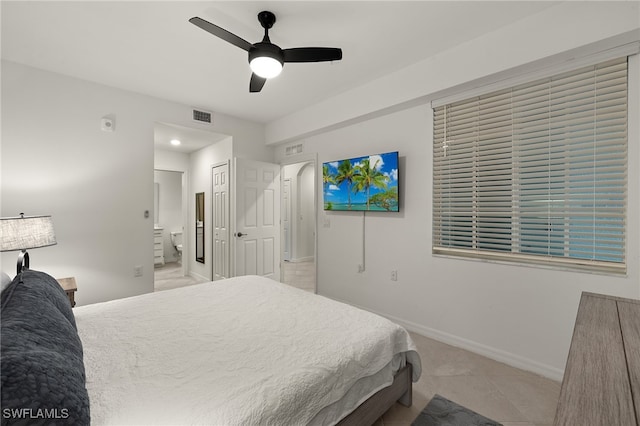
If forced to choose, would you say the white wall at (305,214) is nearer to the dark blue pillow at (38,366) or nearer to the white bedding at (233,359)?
the white bedding at (233,359)

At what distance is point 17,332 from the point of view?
0.92m

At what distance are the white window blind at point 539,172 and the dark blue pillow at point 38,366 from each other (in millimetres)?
2869

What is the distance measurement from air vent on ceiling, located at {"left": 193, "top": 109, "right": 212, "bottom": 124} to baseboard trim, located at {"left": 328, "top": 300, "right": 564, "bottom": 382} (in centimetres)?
370

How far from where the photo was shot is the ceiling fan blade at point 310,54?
194 centimetres

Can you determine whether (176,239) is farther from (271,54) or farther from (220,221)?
(271,54)

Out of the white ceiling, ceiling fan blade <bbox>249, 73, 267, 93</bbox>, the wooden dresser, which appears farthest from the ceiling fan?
the wooden dresser

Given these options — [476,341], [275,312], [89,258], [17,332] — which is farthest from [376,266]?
[89,258]

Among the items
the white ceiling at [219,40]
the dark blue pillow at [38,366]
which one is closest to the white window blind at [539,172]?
the white ceiling at [219,40]

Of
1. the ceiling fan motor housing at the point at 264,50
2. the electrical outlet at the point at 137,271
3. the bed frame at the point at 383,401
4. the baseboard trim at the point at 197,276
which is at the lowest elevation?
the baseboard trim at the point at 197,276

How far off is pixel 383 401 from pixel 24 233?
280 cm

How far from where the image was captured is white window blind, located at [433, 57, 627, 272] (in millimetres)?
2012

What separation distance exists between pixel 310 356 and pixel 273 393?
0.95 ft

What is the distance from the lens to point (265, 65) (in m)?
1.97

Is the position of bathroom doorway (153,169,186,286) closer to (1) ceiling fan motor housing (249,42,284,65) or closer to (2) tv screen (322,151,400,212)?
(2) tv screen (322,151,400,212)
